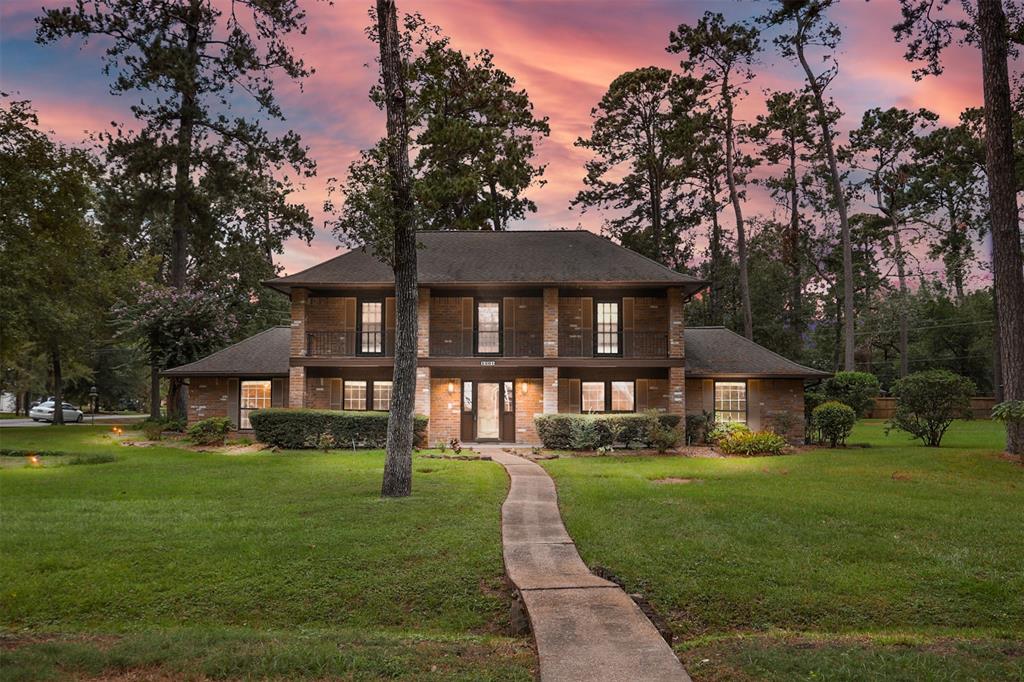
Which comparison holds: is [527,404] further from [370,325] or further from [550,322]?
[370,325]

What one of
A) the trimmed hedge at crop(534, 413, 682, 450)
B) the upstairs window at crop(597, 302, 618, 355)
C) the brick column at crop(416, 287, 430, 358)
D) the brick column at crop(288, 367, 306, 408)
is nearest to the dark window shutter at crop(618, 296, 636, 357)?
the upstairs window at crop(597, 302, 618, 355)

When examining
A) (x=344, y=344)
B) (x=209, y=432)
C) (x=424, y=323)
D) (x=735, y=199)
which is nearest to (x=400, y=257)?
(x=424, y=323)

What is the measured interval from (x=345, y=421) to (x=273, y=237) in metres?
19.9

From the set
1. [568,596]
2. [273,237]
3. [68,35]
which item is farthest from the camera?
[273,237]

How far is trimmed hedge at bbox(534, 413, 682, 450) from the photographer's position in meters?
20.3

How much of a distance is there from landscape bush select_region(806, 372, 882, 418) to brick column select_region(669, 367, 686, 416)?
4.88 meters

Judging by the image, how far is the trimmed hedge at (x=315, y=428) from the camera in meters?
20.7

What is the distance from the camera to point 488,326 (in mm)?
24016

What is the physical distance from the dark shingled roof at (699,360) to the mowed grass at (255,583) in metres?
11.6

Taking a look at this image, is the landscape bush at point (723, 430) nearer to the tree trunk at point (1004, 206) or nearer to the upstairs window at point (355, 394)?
the tree trunk at point (1004, 206)

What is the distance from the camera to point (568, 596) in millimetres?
6188

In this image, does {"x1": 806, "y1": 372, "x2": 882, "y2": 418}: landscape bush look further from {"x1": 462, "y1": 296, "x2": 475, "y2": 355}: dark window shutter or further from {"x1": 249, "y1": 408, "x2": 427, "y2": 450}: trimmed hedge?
{"x1": 249, "y1": 408, "x2": 427, "y2": 450}: trimmed hedge

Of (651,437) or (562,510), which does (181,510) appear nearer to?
(562,510)

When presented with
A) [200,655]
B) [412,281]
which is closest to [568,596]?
[200,655]
